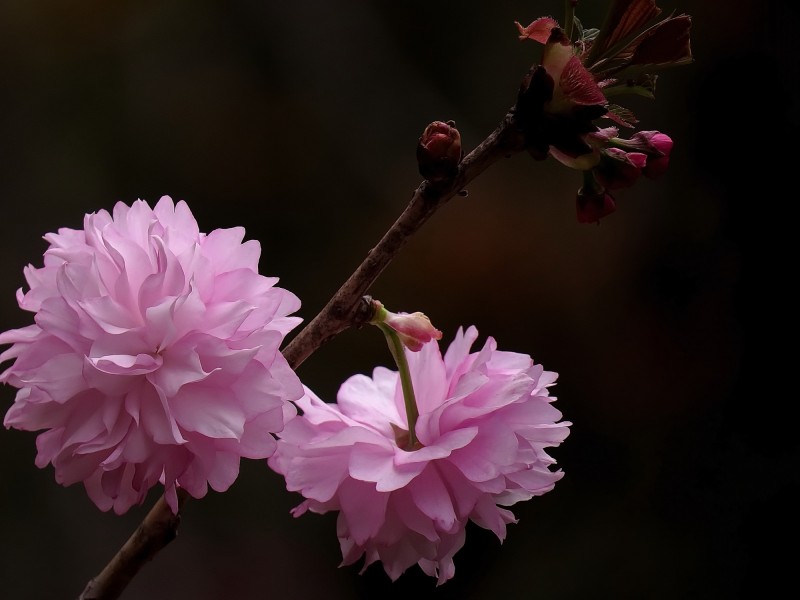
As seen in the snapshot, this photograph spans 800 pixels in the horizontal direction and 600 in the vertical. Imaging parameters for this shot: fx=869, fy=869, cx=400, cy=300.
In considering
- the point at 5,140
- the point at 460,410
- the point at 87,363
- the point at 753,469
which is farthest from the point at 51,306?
the point at 753,469

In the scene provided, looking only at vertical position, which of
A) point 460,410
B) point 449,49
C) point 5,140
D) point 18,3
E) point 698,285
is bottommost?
point 698,285

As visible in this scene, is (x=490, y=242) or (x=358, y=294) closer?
(x=358, y=294)

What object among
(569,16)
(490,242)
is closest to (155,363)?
(569,16)

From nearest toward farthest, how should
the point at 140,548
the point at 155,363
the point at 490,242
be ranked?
the point at 155,363 → the point at 140,548 → the point at 490,242

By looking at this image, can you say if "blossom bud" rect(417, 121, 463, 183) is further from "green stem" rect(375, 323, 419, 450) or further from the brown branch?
the brown branch

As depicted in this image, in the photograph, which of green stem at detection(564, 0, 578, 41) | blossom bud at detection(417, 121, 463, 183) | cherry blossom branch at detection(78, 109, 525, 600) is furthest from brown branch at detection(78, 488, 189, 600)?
green stem at detection(564, 0, 578, 41)

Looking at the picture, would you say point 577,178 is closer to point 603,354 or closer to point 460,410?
point 603,354

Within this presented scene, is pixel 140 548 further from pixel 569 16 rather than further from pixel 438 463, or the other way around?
pixel 569 16
